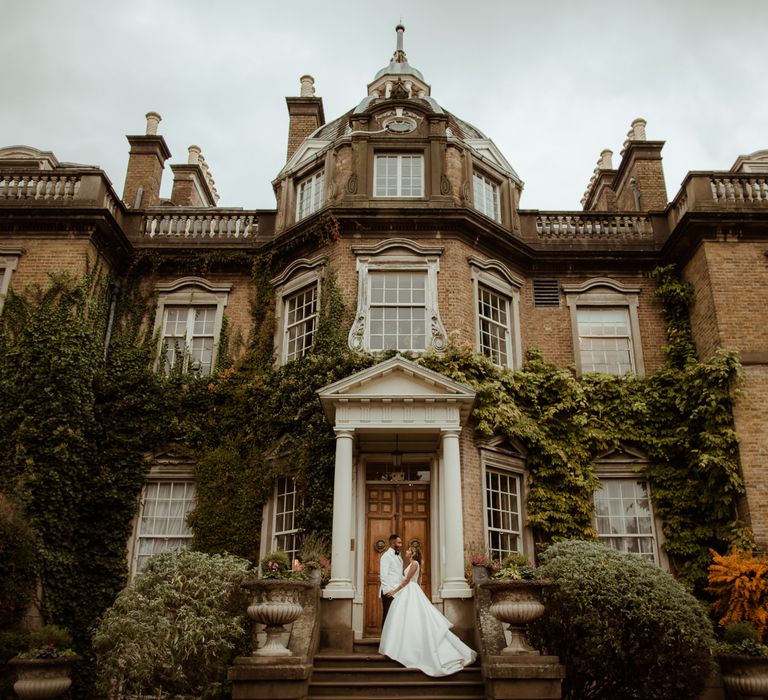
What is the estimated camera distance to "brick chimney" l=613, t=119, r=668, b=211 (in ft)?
56.9

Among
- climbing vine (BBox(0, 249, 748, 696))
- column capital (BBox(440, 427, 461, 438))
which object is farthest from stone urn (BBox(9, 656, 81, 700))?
column capital (BBox(440, 427, 461, 438))

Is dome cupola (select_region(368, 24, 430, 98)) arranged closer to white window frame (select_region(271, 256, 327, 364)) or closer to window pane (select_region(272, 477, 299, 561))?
white window frame (select_region(271, 256, 327, 364))

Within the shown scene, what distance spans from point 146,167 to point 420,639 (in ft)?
45.6

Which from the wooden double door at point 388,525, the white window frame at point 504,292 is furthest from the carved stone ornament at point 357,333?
the wooden double door at point 388,525

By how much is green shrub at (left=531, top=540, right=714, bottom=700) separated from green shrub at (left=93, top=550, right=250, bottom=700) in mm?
4425

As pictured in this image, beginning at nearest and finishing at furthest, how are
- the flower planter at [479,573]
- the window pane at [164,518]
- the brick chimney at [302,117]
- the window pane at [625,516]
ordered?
the flower planter at [479,573], the window pane at [625,516], the window pane at [164,518], the brick chimney at [302,117]

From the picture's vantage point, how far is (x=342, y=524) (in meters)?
11.2

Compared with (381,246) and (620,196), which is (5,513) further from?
(620,196)

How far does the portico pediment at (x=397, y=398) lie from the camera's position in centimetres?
1188

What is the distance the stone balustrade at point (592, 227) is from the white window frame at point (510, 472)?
5.51 meters

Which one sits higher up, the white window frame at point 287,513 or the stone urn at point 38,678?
the white window frame at point 287,513

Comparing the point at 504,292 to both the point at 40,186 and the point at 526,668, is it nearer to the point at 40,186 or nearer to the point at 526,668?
the point at 526,668

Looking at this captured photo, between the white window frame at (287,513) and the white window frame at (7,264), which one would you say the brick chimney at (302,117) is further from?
the white window frame at (287,513)

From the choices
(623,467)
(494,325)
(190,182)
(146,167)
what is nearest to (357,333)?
(494,325)
